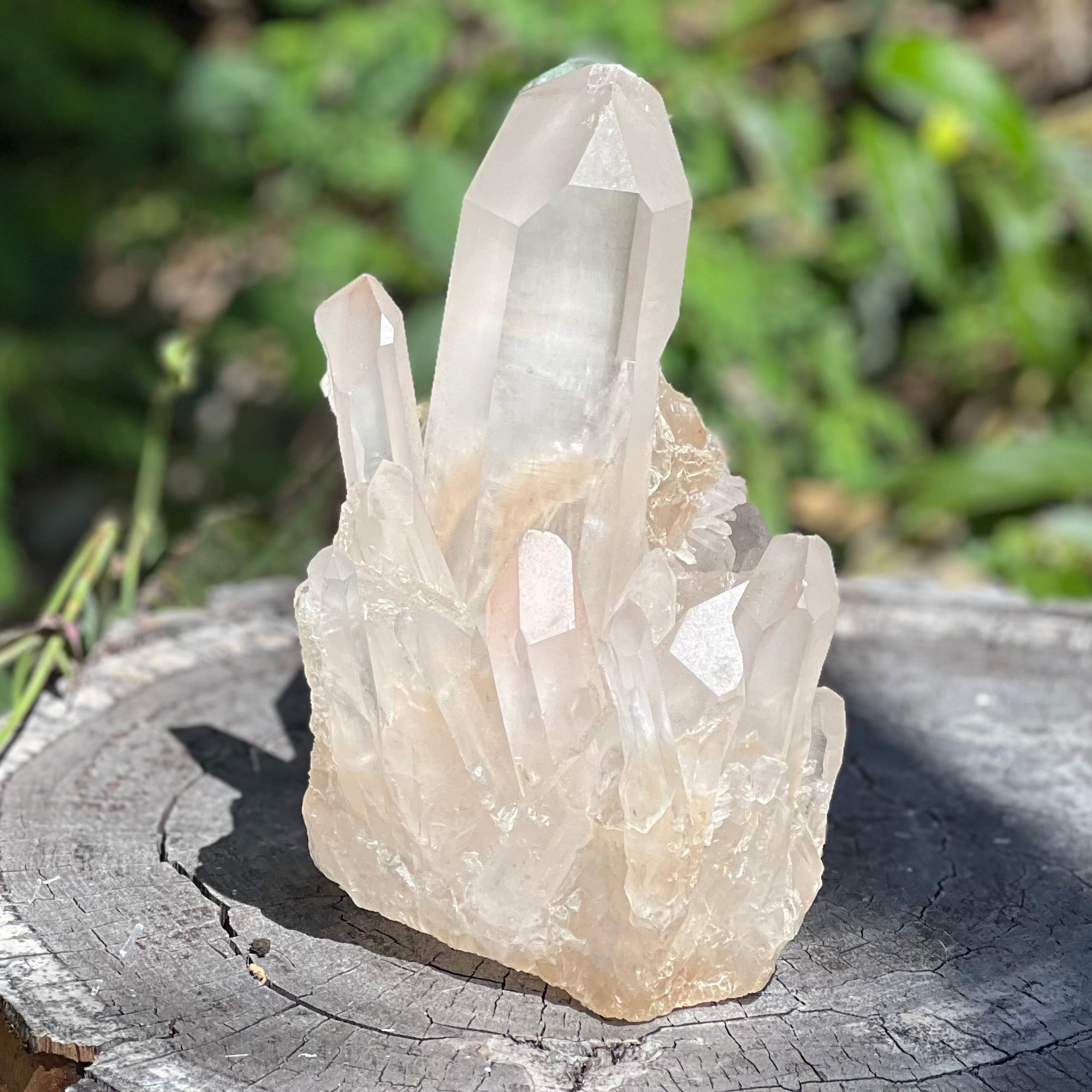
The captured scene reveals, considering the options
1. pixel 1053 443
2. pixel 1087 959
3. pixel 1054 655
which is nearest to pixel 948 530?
pixel 1053 443

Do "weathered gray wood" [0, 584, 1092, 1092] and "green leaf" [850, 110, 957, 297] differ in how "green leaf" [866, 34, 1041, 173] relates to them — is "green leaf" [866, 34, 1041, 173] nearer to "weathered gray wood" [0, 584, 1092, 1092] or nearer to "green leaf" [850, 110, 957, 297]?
"green leaf" [850, 110, 957, 297]

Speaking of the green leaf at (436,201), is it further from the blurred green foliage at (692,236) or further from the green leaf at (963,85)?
the green leaf at (963,85)

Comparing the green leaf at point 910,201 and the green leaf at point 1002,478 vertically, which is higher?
the green leaf at point 910,201

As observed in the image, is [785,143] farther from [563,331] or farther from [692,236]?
[563,331]

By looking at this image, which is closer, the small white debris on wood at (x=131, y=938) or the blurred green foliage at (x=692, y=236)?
the small white debris on wood at (x=131, y=938)

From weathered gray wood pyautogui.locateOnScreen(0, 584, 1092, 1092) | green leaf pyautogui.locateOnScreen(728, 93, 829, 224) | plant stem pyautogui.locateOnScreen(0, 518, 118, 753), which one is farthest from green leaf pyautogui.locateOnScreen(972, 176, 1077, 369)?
plant stem pyautogui.locateOnScreen(0, 518, 118, 753)

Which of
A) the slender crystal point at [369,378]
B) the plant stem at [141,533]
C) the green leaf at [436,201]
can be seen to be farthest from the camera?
the green leaf at [436,201]

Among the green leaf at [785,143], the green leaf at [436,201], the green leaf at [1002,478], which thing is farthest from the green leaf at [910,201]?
the green leaf at [436,201]
